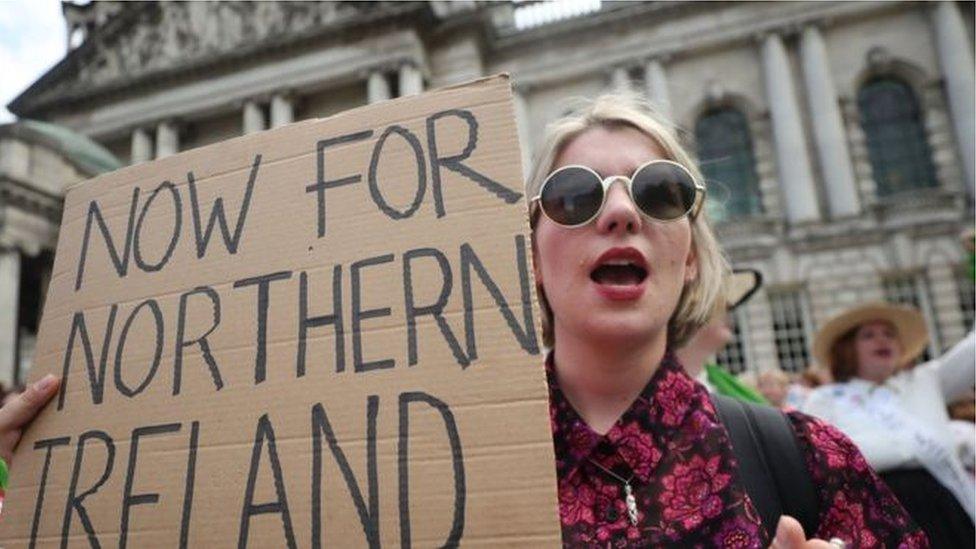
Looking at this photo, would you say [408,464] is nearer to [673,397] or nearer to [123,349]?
[673,397]

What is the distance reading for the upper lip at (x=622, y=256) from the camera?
149 centimetres

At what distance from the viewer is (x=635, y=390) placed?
1.55 metres

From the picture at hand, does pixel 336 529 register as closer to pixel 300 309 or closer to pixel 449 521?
pixel 449 521

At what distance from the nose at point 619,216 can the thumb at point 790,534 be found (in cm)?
68

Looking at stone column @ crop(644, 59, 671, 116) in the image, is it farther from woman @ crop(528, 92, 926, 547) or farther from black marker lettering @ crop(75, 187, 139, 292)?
black marker lettering @ crop(75, 187, 139, 292)

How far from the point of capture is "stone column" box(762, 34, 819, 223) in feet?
59.6

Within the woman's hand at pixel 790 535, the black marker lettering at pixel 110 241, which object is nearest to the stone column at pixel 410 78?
the black marker lettering at pixel 110 241

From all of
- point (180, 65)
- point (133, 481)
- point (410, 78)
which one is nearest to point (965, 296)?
point (410, 78)

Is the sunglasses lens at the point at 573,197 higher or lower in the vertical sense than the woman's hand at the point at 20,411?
higher

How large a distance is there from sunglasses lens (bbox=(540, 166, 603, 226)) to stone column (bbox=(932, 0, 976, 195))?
20.0m

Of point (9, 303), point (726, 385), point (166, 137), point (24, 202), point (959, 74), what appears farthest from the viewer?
point (166, 137)

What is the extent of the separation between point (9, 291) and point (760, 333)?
19.4 meters

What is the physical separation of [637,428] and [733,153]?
2020cm

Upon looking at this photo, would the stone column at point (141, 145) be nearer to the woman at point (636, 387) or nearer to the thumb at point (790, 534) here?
the woman at point (636, 387)
